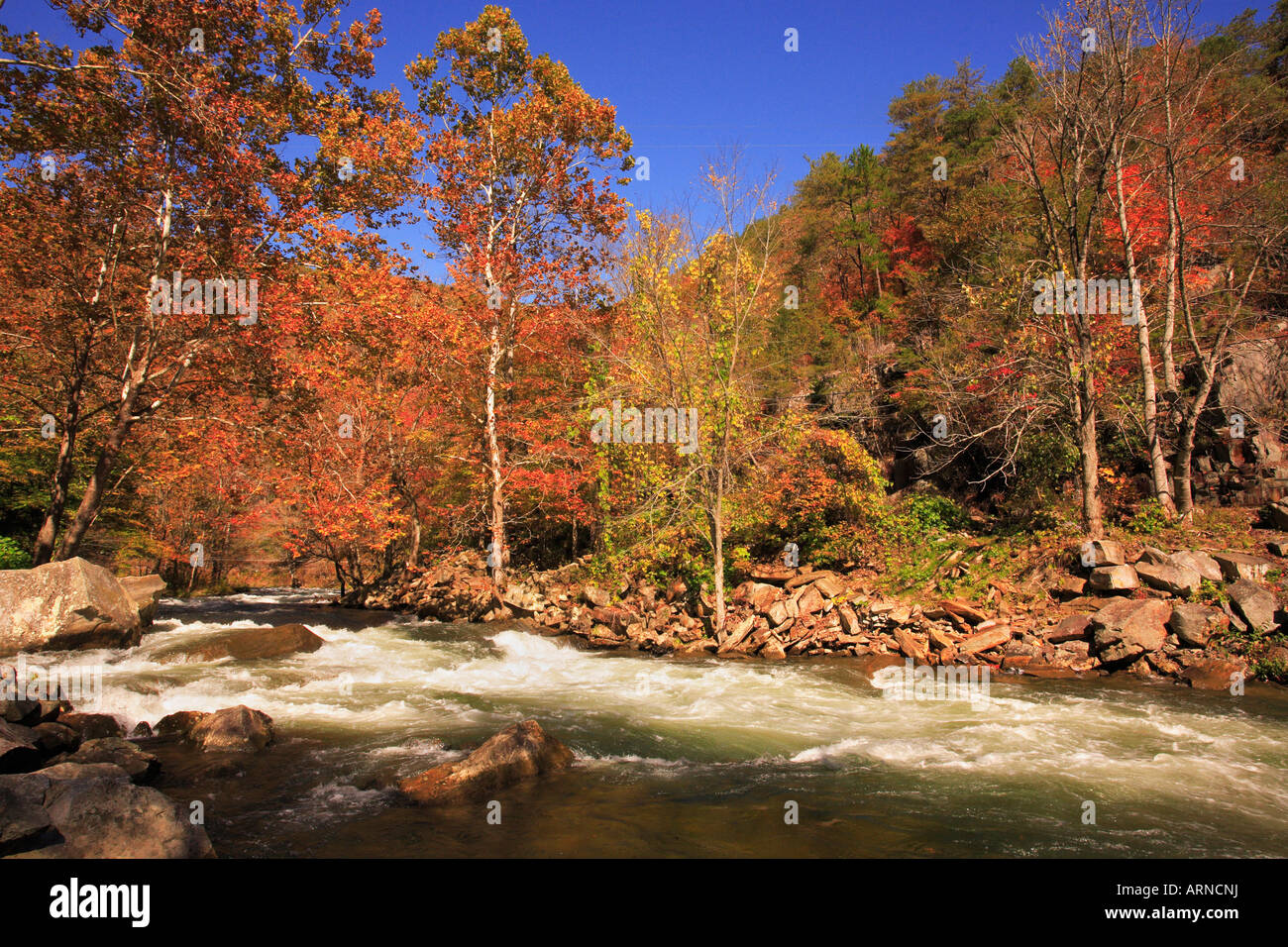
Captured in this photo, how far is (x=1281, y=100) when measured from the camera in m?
23.7

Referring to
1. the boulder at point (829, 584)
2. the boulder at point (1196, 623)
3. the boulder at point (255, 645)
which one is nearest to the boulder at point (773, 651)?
the boulder at point (829, 584)

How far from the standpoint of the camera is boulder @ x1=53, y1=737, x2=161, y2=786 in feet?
19.7

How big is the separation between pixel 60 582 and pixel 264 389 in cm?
550

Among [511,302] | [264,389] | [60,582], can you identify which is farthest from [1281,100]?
[60,582]

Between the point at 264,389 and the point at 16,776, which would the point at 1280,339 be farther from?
the point at 264,389

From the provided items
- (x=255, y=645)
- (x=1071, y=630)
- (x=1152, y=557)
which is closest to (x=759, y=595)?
(x=1071, y=630)

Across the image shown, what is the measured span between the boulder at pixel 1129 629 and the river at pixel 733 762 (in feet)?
2.15

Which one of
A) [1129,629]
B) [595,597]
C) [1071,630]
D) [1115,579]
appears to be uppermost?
[1115,579]

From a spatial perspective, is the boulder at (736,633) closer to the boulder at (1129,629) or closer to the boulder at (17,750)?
the boulder at (1129,629)

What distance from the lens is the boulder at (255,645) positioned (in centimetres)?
1135

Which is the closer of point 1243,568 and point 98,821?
point 98,821

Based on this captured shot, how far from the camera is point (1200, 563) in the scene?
11.3 m

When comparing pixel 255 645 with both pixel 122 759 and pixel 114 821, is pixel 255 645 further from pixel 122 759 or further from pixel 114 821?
pixel 114 821

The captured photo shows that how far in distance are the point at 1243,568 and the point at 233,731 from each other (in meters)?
15.5
